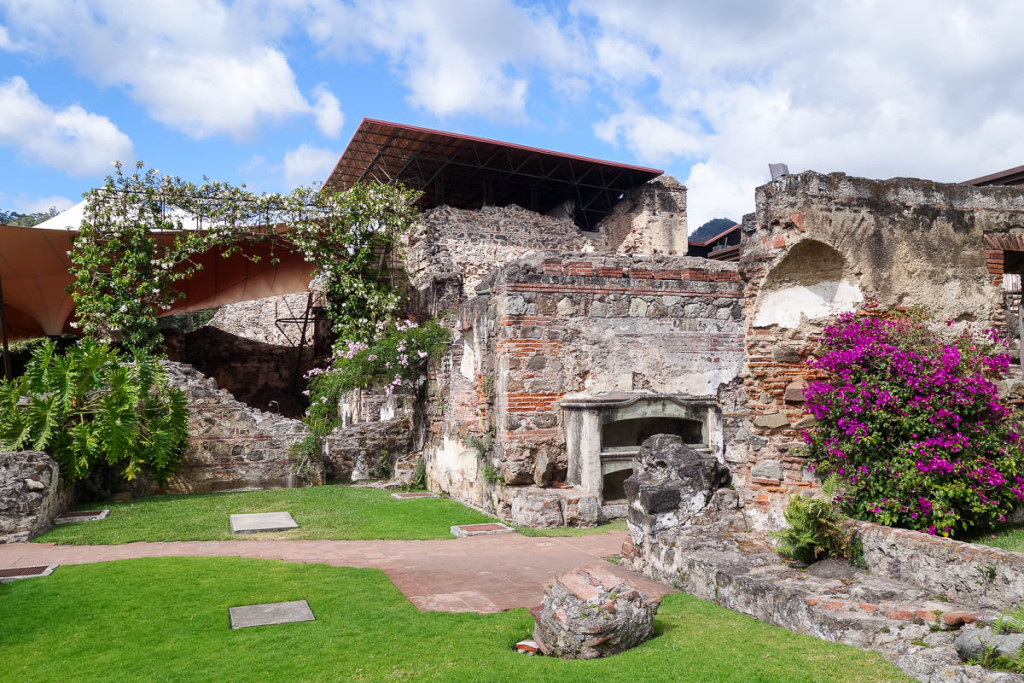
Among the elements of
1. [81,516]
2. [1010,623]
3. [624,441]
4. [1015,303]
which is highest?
[1015,303]

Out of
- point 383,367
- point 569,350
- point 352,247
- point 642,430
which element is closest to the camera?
point 569,350

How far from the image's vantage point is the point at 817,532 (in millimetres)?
5305

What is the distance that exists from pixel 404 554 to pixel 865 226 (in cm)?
524

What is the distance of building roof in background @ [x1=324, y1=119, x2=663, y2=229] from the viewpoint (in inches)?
818

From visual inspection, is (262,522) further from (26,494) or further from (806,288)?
(806,288)

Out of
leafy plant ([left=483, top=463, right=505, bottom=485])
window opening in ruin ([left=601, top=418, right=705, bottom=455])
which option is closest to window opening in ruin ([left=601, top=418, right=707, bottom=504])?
window opening in ruin ([left=601, top=418, right=705, bottom=455])

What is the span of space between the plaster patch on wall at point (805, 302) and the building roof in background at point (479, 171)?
14.5 meters

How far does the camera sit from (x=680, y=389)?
1013 centimetres

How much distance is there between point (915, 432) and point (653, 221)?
18.3m

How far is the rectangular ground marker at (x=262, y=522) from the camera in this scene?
29.2 ft

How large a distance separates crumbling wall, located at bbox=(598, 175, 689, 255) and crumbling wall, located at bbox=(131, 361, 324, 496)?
13040 mm

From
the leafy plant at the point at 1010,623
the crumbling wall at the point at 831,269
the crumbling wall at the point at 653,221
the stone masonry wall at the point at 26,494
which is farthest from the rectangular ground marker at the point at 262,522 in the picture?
the crumbling wall at the point at 653,221

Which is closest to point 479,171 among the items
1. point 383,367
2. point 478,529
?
point 383,367

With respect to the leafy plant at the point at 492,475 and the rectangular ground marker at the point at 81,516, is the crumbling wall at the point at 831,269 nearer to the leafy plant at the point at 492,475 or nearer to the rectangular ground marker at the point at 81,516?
the leafy plant at the point at 492,475
